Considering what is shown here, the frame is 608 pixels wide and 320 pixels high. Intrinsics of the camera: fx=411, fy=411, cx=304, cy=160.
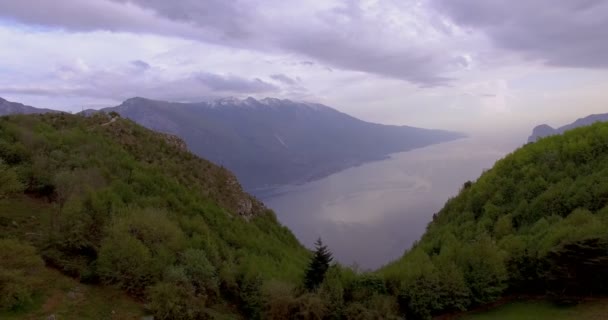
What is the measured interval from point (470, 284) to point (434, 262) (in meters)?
1.69

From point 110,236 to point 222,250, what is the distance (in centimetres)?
504

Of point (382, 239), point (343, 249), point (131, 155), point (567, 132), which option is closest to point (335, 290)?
point (131, 155)

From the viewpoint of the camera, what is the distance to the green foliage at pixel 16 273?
10.7 meters

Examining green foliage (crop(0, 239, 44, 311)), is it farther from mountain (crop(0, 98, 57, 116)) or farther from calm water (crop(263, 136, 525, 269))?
mountain (crop(0, 98, 57, 116))

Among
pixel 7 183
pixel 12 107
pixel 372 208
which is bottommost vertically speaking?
Answer: pixel 372 208

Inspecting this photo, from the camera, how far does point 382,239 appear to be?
191 feet

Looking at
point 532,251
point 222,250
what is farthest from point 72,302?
point 532,251

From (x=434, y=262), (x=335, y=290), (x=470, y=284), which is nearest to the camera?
(x=335, y=290)

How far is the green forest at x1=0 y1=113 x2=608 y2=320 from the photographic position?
1357cm

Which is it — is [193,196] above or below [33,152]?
Answer: below

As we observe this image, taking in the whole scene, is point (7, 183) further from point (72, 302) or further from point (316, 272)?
point (316, 272)

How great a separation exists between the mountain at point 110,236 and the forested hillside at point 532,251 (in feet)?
18.4

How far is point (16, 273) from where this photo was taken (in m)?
11.1

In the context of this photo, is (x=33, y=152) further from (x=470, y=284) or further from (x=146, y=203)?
(x=470, y=284)
